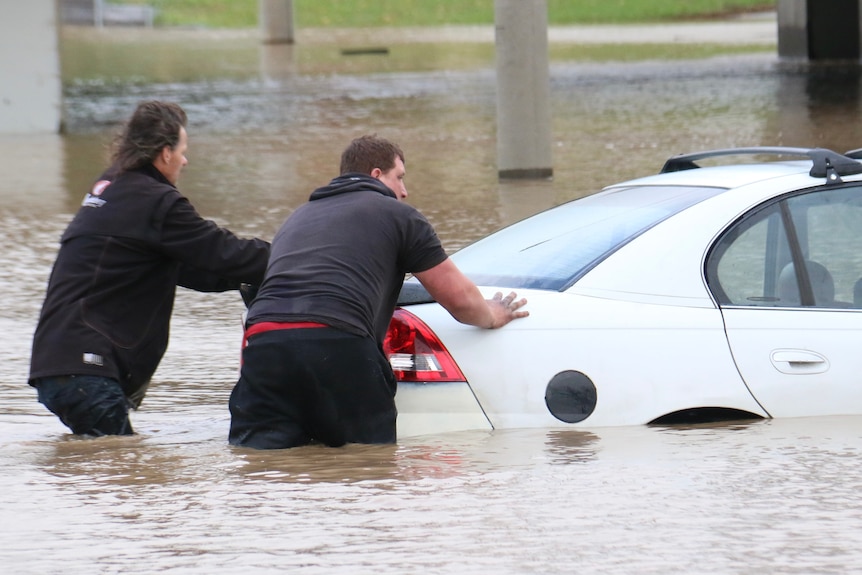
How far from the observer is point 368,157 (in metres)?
5.26

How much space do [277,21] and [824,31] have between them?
17205mm

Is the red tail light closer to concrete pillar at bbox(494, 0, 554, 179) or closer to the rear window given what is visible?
the rear window

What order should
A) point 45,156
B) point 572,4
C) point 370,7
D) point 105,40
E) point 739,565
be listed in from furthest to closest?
point 370,7 → point 572,4 → point 105,40 → point 45,156 → point 739,565

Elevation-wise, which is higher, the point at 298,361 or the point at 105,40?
the point at 105,40

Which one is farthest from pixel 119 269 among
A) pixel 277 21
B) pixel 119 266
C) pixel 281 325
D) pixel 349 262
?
pixel 277 21

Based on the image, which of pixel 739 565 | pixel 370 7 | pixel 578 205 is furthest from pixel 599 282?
pixel 370 7

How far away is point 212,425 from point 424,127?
14.1m

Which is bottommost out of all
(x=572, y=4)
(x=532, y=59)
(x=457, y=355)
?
(x=457, y=355)

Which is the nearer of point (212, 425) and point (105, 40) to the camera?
point (212, 425)

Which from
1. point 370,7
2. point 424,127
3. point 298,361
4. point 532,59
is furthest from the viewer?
point 370,7

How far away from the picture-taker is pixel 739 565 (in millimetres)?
3836

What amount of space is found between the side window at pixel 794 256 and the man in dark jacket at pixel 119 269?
172 centimetres

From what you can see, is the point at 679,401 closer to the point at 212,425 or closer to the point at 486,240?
the point at 486,240

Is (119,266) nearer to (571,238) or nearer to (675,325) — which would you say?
(571,238)
